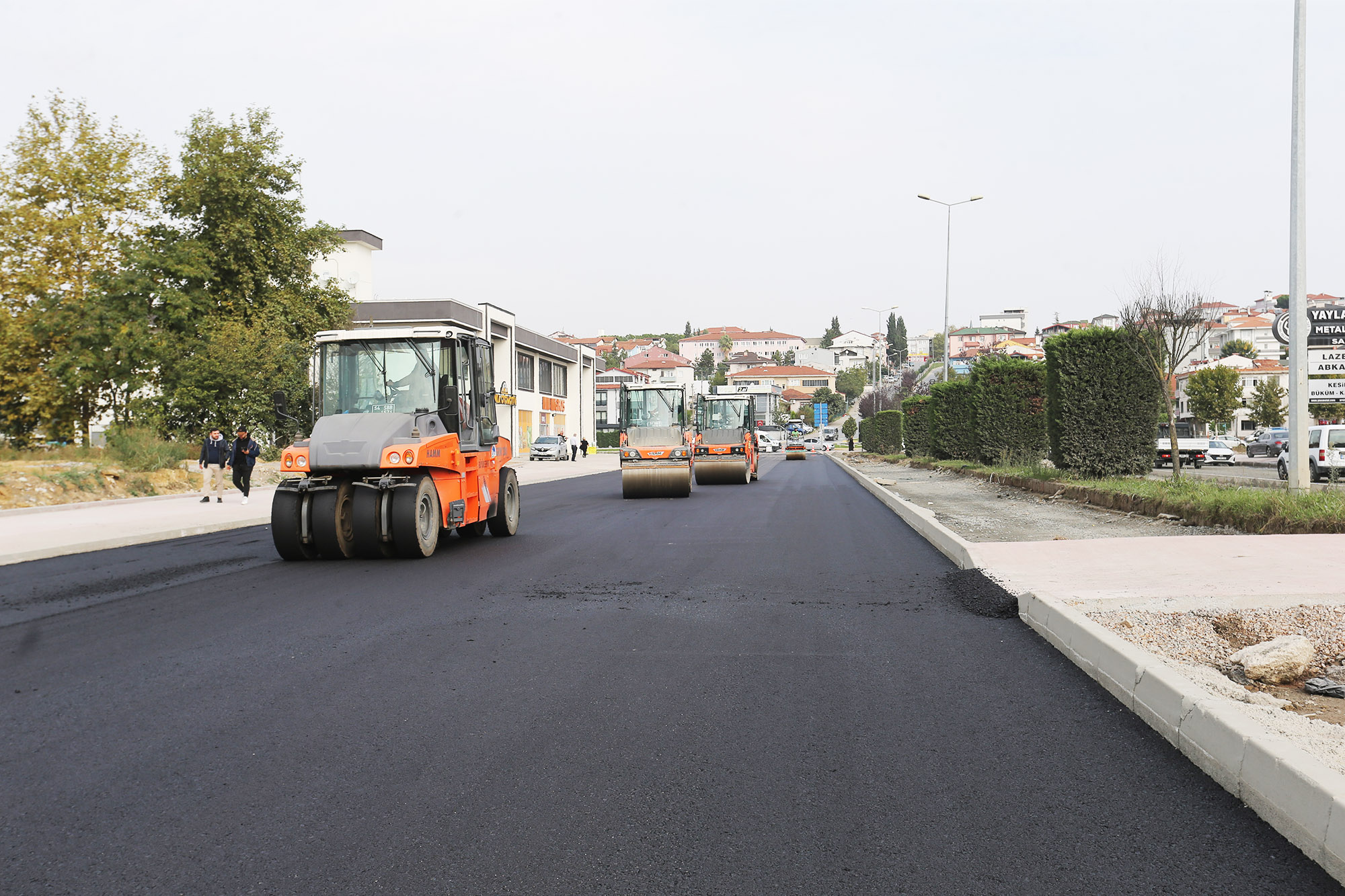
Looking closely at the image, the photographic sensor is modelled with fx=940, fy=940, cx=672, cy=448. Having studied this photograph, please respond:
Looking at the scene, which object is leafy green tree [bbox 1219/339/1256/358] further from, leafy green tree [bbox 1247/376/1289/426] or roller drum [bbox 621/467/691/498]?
roller drum [bbox 621/467/691/498]

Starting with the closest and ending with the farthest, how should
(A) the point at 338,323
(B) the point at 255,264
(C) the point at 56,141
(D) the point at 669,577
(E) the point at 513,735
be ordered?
(E) the point at 513,735
(D) the point at 669,577
(C) the point at 56,141
(B) the point at 255,264
(A) the point at 338,323

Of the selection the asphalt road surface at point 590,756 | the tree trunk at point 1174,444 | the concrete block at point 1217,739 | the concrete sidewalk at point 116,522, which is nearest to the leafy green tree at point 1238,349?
the tree trunk at point 1174,444

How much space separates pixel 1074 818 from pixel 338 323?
39.5 meters

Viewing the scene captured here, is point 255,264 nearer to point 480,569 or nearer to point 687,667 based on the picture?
point 480,569

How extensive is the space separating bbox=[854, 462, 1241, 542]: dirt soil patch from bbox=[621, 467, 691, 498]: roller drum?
510 cm

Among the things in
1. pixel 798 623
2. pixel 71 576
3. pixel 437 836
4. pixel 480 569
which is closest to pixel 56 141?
pixel 71 576

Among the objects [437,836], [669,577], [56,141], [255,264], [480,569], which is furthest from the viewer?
[255,264]

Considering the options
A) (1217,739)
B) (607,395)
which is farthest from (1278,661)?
(607,395)

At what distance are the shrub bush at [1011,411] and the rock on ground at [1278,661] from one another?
21795 mm

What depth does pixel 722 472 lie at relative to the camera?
28875 mm

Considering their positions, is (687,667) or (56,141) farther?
(56,141)

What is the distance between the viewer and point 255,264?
118 ft

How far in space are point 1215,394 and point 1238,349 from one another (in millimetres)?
47848

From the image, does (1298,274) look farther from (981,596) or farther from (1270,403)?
(1270,403)
